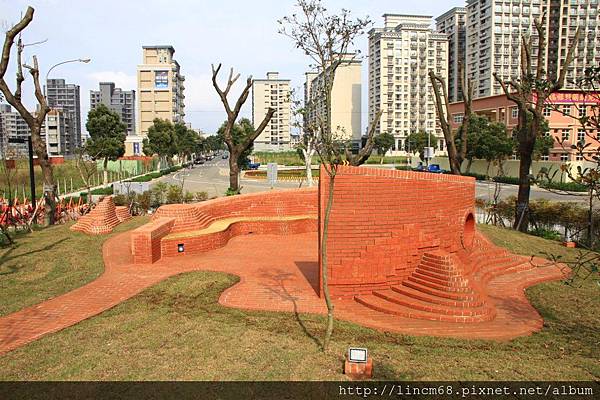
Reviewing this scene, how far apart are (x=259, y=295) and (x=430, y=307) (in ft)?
10.3

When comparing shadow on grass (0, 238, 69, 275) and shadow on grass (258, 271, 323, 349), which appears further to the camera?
shadow on grass (0, 238, 69, 275)

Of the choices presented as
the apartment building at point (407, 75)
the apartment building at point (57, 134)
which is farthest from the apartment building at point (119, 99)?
the apartment building at point (407, 75)

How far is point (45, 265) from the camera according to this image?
10633 mm

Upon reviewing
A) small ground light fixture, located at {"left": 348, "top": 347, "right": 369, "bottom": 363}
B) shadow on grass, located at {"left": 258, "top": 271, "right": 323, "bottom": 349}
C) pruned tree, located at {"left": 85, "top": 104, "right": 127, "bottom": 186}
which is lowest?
shadow on grass, located at {"left": 258, "top": 271, "right": 323, "bottom": 349}

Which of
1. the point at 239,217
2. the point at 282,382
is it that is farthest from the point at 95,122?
the point at 282,382

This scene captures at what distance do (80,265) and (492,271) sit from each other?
10027mm

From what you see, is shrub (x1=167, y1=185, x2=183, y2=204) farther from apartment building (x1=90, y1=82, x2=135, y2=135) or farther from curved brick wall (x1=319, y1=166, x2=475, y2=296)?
apartment building (x1=90, y1=82, x2=135, y2=135)

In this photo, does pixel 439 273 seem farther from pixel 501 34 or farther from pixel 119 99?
pixel 119 99

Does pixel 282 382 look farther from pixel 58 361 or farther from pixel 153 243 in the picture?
pixel 153 243

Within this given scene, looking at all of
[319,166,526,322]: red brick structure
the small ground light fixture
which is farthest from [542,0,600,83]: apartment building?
the small ground light fixture

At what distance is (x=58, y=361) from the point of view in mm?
5652

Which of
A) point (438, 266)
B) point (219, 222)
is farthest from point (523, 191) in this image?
point (219, 222)

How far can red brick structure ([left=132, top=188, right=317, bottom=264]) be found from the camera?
11609mm

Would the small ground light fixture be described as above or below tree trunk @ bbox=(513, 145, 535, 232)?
below
